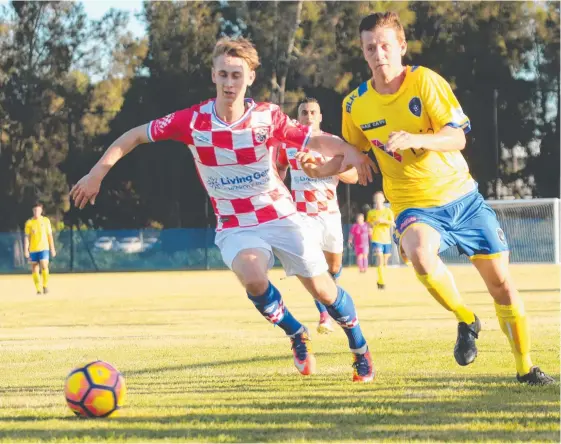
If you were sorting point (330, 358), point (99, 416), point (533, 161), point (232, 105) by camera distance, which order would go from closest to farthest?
1. point (99, 416)
2. point (232, 105)
3. point (330, 358)
4. point (533, 161)

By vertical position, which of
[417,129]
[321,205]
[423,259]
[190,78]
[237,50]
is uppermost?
[190,78]

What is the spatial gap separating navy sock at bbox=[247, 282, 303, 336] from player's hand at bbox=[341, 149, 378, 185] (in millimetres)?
985

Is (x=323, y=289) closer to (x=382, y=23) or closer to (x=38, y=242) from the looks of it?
(x=382, y=23)

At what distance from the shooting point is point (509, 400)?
561 cm

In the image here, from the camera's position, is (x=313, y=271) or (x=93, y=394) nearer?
(x=93, y=394)

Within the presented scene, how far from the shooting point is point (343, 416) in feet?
17.0

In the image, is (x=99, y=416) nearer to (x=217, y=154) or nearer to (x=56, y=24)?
(x=217, y=154)

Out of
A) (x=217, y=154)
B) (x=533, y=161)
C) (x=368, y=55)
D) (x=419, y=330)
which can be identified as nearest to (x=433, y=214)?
(x=368, y=55)

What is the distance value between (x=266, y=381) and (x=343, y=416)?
5.15 ft

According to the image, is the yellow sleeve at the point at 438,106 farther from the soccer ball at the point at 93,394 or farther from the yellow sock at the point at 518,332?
the soccer ball at the point at 93,394

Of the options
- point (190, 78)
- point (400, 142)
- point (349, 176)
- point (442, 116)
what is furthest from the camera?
point (190, 78)

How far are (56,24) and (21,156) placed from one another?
18.6ft

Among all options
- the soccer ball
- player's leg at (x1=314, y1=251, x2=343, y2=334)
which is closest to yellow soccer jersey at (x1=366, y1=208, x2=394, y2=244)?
player's leg at (x1=314, y1=251, x2=343, y2=334)

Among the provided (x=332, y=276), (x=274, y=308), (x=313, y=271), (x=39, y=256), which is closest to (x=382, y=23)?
(x=313, y=271)
